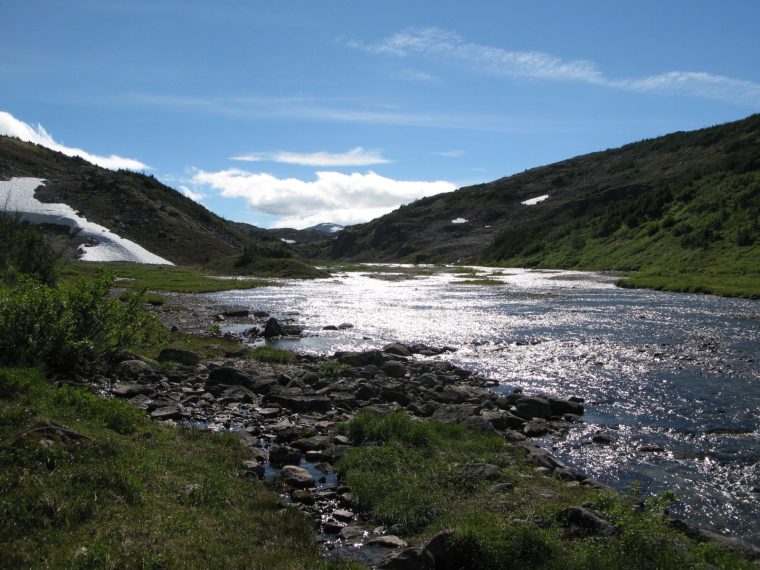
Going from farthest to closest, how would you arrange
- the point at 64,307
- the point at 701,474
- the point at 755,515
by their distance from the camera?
the point at 64,307 → the point at 701,474 → the point at 755,515

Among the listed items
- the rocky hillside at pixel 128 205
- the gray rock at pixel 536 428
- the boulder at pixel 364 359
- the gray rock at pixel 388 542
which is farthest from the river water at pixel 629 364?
the rocky hillside at pixel 128 205

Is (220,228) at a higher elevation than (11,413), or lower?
higher

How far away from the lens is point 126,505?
22.4 feet

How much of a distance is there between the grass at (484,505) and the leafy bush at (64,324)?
28.1ft

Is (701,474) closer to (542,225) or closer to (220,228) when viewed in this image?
(542,225)

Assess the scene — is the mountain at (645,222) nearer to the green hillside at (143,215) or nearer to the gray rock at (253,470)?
the green hillside at (143,215)

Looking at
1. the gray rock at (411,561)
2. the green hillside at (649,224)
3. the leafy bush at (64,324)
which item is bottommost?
the gray rock at (411,561)

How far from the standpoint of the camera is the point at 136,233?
392 ft

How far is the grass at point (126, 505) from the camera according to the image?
566 centimetres

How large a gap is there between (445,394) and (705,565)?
10.1 metres

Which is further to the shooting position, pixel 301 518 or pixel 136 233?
pixel 136 233

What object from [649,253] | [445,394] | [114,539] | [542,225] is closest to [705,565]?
[114,539]

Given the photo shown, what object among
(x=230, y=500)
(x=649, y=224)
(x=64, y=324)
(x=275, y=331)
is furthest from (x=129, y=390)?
(x=649, y=224)

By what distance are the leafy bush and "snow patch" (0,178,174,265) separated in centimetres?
9615
